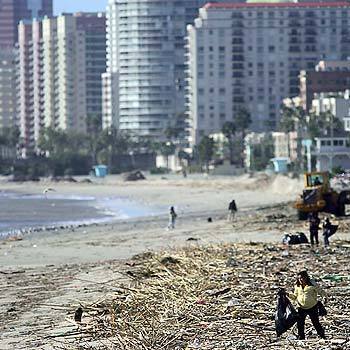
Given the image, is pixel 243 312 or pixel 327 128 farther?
pixel 327 128

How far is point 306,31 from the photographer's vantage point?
173 meters

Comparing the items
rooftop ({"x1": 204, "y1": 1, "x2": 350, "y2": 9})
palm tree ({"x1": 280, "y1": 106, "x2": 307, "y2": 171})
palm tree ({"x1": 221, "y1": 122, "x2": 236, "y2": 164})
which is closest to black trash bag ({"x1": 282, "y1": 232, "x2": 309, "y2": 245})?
palm tree ({"x1": 280, "y1": 106, "x2": 307, "y2": 171})

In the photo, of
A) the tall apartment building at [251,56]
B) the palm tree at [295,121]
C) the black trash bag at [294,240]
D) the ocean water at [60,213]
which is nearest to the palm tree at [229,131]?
the palm tree at [295,121]

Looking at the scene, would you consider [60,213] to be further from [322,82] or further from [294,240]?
[322,82]

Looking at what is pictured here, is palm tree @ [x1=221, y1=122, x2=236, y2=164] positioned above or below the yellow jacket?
above

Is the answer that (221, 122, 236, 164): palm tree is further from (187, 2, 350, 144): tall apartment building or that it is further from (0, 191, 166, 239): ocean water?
(0, 191, 166, 239): ocean water

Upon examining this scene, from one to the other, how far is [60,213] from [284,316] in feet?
166

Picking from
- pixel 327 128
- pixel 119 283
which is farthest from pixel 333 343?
pixel 327 128

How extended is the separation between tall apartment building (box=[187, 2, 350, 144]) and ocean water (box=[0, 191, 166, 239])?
85.7 m

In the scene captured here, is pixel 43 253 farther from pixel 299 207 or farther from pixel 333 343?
pixel 333 343

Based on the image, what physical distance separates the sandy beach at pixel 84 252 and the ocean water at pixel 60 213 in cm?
203

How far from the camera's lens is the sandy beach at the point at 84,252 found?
62.5 feet

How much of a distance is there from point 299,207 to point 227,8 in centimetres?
13044

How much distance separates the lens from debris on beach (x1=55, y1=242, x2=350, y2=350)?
49.8ft
